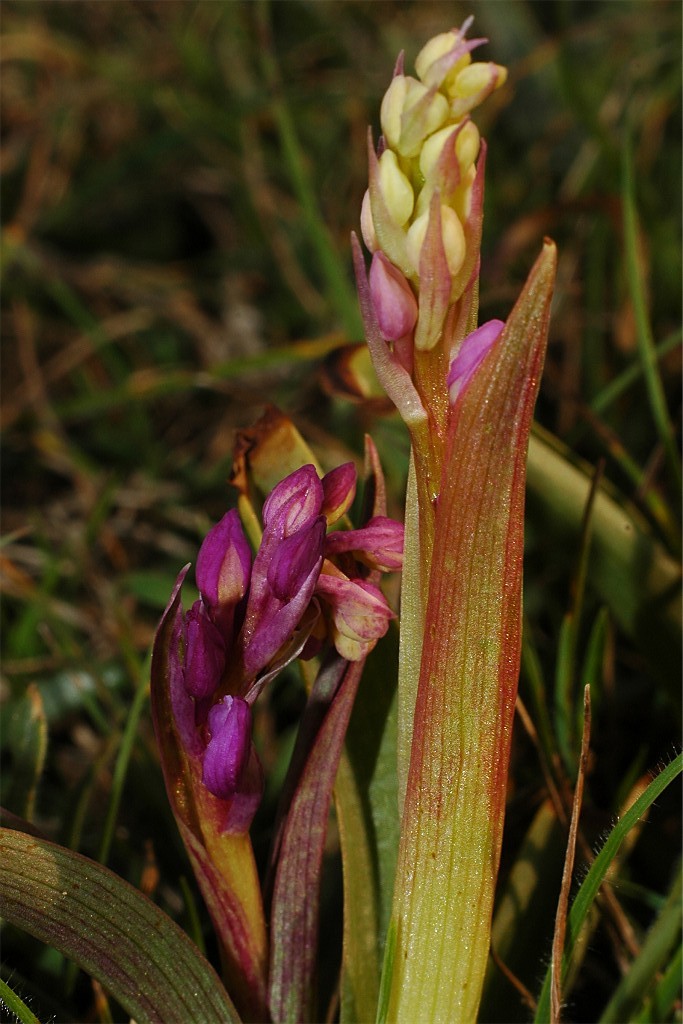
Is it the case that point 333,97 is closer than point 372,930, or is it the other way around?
point 372,930

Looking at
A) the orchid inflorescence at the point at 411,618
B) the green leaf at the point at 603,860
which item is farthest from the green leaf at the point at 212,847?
the green leaf at the point at 603,860

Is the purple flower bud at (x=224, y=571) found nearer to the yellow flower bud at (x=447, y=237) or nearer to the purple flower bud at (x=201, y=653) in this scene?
the purple flower bud at (x=201, y=653)

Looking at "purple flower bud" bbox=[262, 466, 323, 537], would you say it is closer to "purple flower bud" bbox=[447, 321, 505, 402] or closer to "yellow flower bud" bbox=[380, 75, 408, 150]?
"purple flower bud" bbox=[447, 321, 505, 402]

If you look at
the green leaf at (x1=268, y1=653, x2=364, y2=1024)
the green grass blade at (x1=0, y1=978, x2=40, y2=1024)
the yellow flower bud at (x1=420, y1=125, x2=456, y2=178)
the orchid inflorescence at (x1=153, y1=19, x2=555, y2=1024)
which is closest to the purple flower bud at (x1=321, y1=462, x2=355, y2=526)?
the orchid inflorescence at (x1=153, y1=19, x2=555, y2=1024)

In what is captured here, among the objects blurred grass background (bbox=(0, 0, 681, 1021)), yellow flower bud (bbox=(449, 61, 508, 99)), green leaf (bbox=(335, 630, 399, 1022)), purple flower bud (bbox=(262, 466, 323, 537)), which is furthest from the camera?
blurred grass background (bbox=(0, 0, 681, 1021))

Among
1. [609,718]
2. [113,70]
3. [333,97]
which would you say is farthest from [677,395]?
[113,70]

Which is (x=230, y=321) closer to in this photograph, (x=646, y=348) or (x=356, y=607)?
(x=646, y=348)

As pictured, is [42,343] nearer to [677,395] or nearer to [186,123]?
[186,123]

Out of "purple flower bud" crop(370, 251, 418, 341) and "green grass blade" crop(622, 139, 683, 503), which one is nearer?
"purple flower bud" crop(370, 251, 418, 341)

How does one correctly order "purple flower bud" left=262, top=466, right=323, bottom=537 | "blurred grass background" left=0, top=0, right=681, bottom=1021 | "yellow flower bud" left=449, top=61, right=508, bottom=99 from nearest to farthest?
"yellow flower bud" left=449, top=61, right=508, bottom=99, "purple flower bud" left=262, top=466, right=323, bottom=537, "blurred grass background" left=0, top=0, right=681, bottom=1021
